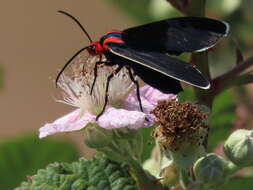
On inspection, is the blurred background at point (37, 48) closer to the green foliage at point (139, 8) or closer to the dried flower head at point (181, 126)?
the green foliage at point (139, 8)

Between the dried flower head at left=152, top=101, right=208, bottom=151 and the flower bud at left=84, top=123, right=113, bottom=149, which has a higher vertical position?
the flower bud at left=84, top=123, right=113, bottom=149

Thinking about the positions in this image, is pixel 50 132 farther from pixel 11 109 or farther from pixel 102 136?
pixel 11 109

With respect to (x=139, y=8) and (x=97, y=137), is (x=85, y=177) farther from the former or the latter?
(x=139, y=8)

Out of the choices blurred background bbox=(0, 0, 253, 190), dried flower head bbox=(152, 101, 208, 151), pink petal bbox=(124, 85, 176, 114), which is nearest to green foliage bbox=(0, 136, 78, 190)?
pink petal bbox=(124, 85, 176, 114)

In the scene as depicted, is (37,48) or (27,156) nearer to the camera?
(27,156)

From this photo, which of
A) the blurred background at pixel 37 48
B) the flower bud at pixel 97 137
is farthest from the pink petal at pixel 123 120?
the blurred background at pixel 37 48

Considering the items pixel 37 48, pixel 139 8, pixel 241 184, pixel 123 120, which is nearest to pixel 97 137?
pixel 123 120

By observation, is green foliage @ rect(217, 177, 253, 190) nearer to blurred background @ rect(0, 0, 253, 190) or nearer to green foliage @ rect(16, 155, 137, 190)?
green foliage @ rect(16, 155, 137, 190)
